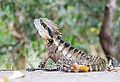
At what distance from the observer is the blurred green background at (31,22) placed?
5770 mm

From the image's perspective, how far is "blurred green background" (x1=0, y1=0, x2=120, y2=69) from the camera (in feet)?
18.9

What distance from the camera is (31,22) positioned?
6152 mm

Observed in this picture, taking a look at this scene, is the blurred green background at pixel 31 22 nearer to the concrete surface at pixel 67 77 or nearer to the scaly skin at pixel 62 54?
the scaly skin at pixel 62 54

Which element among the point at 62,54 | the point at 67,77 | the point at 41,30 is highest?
the point at 41,30

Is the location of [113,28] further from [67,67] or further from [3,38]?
[67,67]

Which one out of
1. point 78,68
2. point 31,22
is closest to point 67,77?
point 78,68

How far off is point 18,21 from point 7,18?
0.67 ft

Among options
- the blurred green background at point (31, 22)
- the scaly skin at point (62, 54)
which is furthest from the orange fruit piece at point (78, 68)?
the blurred green background at point (31, 22)

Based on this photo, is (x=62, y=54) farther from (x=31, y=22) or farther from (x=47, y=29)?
(x=31, y=22)

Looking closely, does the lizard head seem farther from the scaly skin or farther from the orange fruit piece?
the orange fruit piece

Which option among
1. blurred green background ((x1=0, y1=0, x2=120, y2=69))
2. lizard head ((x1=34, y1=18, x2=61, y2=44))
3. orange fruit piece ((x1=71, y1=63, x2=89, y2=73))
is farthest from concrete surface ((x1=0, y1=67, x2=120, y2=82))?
blurred green background ((x1=0, y1=0, x2=120, y2=69))

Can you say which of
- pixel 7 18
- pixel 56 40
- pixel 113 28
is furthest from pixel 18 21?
pixel 56 40

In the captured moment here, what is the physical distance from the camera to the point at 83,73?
257 centimetres

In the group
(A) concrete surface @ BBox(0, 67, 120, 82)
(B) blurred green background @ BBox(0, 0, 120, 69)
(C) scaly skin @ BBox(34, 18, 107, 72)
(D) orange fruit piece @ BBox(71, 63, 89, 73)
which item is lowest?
(A) concrete surface @ BBox(0, 67, 120, 82)
